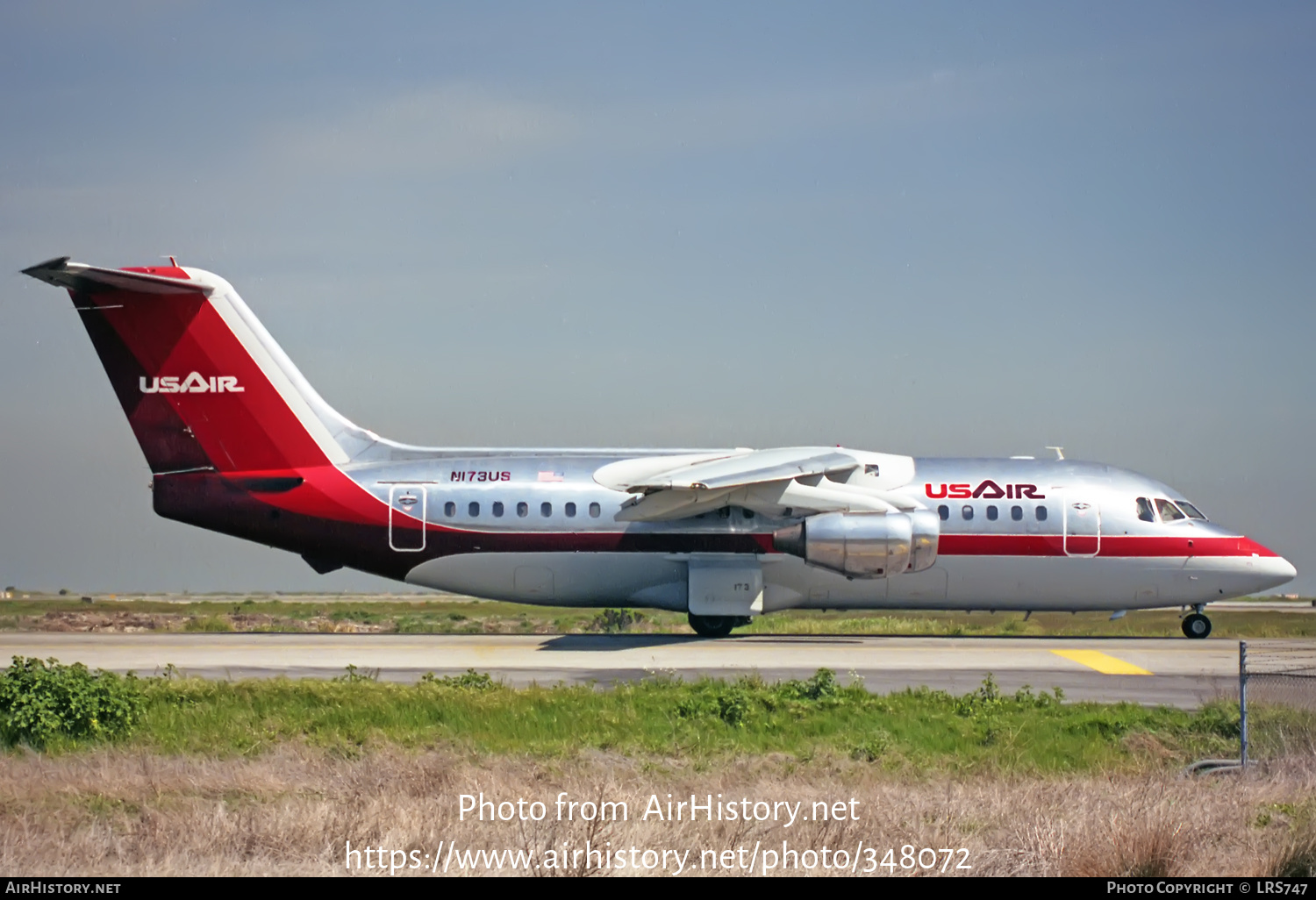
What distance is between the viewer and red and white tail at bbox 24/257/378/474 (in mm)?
27922

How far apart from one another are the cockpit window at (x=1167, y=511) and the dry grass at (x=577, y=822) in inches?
649

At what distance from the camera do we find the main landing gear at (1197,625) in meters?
30.6

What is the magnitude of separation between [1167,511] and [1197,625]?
2.90m

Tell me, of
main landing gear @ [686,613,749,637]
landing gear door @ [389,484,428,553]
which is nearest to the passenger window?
main landing gear @ [686,613,749,637]

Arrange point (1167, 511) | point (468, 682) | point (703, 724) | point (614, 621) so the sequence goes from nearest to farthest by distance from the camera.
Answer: point (703, 724) < point (468, 682) < point (1167, 511) < point (614, 621)

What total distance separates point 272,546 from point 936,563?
14.0 m

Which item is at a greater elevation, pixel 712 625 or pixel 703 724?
pixel 703 724

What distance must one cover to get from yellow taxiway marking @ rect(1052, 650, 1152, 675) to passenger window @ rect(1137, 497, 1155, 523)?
4.64 metres

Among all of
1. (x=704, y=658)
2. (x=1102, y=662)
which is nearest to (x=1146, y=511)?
(x=1102, y=662)

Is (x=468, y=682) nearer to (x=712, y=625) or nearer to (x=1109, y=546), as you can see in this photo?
(x=712, y=625)

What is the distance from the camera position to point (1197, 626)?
30.7m

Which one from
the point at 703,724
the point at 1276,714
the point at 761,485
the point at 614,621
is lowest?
the point at 614,621

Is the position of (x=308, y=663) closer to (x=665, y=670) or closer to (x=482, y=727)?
(x=665, y=670)

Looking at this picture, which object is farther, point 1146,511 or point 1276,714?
point 1146,511
